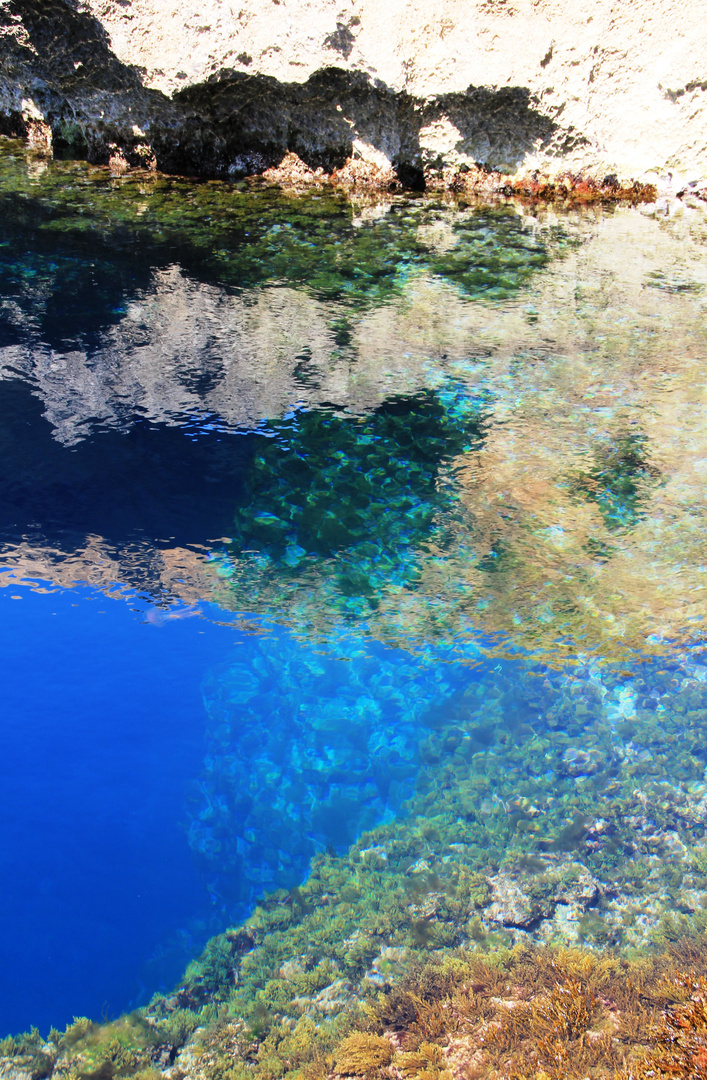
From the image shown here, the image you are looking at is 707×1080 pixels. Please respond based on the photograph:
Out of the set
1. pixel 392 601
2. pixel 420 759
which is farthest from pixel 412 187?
pixel 420 759

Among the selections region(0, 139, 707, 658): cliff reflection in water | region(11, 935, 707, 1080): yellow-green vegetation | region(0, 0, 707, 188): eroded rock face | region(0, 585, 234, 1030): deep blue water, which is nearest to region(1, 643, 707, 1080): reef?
region(11, 935, 707, 1080): yellow-green vegetation

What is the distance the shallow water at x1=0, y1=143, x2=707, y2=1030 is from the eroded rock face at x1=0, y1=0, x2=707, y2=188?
6.36 m

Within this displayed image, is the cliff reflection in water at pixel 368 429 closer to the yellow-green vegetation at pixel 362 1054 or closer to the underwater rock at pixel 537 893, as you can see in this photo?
the underwater rock at pixel 537 893

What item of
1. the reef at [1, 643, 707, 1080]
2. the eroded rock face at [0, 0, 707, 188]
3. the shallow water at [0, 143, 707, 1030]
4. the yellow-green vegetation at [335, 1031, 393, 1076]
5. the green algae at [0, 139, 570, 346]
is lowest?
the yellow-green vegetation at [335, 1031, 393, 1076]

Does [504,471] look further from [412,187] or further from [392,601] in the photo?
[412,187]

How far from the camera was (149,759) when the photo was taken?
4320 millimetres

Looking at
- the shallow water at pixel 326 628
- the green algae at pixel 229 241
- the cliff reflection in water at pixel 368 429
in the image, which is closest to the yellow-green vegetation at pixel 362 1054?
the shallow water at pixel 326 628

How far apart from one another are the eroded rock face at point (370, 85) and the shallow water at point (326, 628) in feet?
20.9

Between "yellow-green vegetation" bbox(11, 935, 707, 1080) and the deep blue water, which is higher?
the deep blue water

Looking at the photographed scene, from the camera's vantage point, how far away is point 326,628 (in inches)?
184

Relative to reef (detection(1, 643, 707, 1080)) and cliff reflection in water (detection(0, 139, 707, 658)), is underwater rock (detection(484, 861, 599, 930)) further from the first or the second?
cliff reflection in water (detection(0, 139, 707, 658))

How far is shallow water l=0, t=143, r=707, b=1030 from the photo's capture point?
3887mm

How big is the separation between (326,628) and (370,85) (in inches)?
395

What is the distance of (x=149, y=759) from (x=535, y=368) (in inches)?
191
